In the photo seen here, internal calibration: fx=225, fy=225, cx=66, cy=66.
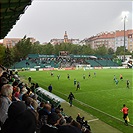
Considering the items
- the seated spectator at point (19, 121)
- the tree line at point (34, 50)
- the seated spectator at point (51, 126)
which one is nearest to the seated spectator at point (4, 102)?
the seated spectator at point (51, 126)

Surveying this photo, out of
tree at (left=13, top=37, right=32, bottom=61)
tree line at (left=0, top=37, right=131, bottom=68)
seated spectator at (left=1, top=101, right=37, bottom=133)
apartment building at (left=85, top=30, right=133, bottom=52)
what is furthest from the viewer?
apartment building at (left=85, top=30, right=133, bottom=52)

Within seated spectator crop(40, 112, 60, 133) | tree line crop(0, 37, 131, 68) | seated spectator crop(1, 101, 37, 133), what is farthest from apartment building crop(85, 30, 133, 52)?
seated spectator crop(1, 101, 37, 133)

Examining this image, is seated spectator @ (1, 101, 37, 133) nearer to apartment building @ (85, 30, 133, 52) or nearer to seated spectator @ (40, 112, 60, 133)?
seated spectator @ (40, 112, 60, 133)

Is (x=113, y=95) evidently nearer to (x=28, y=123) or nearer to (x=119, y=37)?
(x=28, y=123)

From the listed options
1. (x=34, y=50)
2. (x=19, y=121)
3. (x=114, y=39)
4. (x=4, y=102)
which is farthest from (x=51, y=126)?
(x=114, y=39)

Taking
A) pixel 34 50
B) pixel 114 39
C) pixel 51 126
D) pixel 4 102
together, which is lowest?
pixel 51 126

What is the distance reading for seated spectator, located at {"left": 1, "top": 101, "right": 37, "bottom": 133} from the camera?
3098 mm

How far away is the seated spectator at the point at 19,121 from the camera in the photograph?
122 inches

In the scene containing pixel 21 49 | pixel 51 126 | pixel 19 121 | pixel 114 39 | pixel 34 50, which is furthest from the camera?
pixel 114 39

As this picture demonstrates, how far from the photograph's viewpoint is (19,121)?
3094 millimetres

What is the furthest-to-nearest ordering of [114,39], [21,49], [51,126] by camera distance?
[114,39] → [21,49] → [51,126]

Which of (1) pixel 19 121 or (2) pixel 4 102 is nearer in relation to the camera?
(1) pixel 19 121

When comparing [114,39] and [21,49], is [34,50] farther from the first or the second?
[114,39]

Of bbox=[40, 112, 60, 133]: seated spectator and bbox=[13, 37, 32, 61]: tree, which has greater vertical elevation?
bbox=[13, 37, 32, 61]: tree
